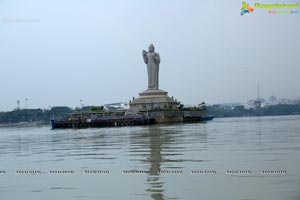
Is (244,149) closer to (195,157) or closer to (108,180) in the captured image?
(195,157)

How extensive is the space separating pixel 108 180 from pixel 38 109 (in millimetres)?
123974

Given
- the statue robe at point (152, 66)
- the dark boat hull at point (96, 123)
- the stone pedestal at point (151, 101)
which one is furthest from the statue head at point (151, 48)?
the dark boat hull at point (96, 123)

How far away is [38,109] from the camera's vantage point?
431 feet

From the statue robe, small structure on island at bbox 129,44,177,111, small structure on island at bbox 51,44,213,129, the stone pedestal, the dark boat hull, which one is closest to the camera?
the dark boat hull

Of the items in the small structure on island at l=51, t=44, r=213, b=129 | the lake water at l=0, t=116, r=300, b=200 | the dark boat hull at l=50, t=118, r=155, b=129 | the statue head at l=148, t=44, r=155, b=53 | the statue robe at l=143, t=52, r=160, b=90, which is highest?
the statue head at l=148, t=44, r=155, b=53

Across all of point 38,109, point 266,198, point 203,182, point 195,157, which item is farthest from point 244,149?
point 38,109

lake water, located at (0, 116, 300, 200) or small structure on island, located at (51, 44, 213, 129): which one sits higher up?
small structure on island, located at (51, 44, 213, 129)

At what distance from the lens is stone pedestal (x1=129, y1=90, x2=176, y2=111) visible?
73562mm

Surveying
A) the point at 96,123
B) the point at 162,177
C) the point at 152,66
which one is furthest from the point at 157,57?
the point at 162,177

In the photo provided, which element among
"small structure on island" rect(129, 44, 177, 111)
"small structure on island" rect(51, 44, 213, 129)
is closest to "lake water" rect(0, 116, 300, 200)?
"small structure on island" rect(51, 44, 213, 129)

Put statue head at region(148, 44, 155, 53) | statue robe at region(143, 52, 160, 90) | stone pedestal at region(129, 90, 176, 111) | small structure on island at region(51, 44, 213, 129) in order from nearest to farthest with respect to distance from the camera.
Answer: small structure on island at region(51, 44, 213, 129), stone pedestal at region(129, 90, 176, 111), statue robe at region(143, 52, 160, 90), statue head at region(148, 44, 155, 53)

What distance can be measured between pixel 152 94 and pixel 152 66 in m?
4.20

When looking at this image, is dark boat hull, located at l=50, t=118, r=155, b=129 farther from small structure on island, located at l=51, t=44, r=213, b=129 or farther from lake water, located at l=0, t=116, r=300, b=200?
lake water, located at l=0, t=116, r=300, b=200

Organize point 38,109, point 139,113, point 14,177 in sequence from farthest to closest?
1. point 38,109
2. point 139,113
3. point 14,177
